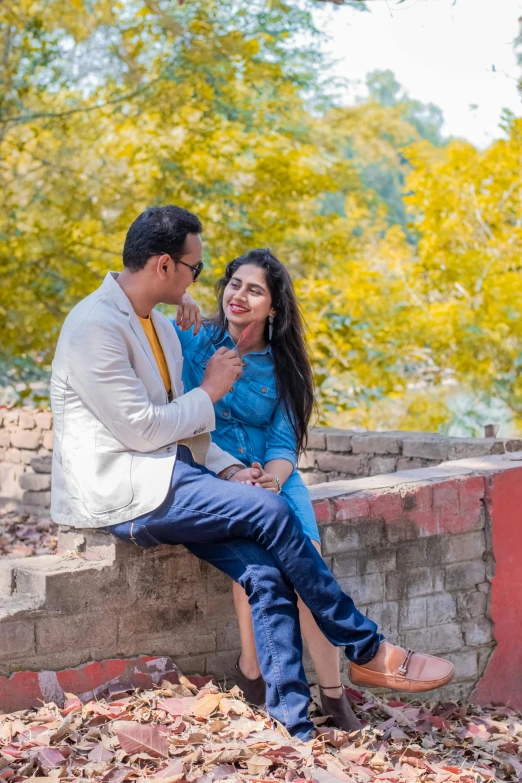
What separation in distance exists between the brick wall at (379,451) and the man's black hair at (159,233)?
10.9ft

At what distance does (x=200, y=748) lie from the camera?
292 centimetres

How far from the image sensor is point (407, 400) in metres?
11.8

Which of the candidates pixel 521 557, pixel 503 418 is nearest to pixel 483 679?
pixel 521 557

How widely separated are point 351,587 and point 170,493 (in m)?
1.43

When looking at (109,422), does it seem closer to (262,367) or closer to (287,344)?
(262,367)

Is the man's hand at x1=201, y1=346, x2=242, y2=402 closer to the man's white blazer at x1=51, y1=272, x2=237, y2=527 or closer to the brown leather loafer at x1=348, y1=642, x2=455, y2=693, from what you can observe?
the man's white blazer at x1=51, y1=272, x2=237, y2=527

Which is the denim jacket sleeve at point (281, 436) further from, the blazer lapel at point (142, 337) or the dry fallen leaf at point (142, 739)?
the dry fallen leaf at point (142, 739)

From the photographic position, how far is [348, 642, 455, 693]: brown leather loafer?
10.7 ft

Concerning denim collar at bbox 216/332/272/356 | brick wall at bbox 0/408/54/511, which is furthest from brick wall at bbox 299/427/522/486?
denim collar at bbox 216/332/272/356

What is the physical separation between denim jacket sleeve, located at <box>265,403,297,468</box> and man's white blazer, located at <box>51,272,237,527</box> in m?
0.63

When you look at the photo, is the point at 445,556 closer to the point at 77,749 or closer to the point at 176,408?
the point at 176,408

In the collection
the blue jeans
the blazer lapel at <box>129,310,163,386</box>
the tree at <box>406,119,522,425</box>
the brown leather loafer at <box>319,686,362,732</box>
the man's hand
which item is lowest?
the brown leather loafer at <box>319,686,362,732</box>

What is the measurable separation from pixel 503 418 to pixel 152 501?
795 cm

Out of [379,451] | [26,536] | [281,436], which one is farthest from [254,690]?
[26,536]
